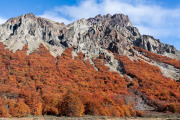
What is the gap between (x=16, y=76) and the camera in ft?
286

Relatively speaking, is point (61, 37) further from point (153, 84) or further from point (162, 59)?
point (162, 59)

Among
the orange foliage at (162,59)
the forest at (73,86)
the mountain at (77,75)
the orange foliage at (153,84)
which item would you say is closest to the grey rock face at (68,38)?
the mountain at (77,75)

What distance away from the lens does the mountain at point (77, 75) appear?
62.3 m

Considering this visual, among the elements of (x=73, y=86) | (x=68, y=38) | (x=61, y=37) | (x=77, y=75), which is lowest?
(x=73, y=86)

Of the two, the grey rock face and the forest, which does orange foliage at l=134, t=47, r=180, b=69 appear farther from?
the forest

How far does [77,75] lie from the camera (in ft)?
343

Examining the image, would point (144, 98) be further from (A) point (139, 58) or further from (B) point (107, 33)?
(B) point (107, 33)

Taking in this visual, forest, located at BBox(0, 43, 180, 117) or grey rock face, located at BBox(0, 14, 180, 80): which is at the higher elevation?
grey rock face, located at BBox(0, 14, 180, 80)

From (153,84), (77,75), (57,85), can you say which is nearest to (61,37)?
(77,75)

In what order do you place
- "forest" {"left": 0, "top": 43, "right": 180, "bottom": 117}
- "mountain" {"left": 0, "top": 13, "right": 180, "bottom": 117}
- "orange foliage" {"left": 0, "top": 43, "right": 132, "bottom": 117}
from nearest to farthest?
"orange foliage" {"left": 0, "top": 43, "right": 132, "bottom": 117} → "forest" {"left": 0, "top": 43, "right": 180, "bottom": 117} → "mountain" {"left": 0, "top": 13, "right": 180, "bottom": 117}

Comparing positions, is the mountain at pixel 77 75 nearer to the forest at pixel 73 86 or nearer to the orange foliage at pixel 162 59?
the forest at pixel 73 86

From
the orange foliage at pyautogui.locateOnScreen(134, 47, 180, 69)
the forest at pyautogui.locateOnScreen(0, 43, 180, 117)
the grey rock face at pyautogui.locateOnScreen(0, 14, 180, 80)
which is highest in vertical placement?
the grey rock face at pyautogui.locateOnScreen(0, 14, 180, 80)

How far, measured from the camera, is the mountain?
204 ft

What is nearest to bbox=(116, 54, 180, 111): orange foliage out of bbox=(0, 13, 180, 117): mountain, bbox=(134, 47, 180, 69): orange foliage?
bbox=(0, 13, 180, 117): mountain
